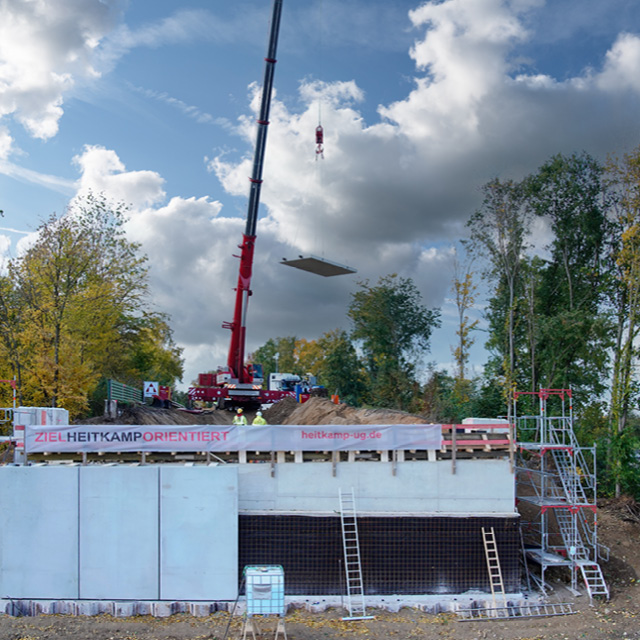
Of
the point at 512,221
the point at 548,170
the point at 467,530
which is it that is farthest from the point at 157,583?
the point at 548,170

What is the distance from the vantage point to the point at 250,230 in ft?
112

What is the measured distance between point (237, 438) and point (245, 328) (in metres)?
19.1

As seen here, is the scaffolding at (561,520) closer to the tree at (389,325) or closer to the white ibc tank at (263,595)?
the white ibc tank at (263,595)

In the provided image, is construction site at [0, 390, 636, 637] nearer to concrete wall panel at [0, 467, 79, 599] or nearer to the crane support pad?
concrete wall panel at [0, 467, 79, 599]

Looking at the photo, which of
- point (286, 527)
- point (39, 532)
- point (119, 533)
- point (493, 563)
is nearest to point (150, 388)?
point (39, 532)

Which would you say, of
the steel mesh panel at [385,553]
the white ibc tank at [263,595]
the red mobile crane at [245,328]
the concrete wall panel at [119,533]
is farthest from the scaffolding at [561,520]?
the red mobile crane at [245,328]

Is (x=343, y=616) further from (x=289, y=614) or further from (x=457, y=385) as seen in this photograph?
(x=457, y=385)

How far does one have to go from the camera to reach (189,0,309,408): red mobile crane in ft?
107

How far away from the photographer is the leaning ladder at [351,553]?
1567 centimetres

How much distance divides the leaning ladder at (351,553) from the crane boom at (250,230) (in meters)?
20.0

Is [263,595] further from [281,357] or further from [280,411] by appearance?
[281,357]

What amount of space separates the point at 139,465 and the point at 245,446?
2.98m

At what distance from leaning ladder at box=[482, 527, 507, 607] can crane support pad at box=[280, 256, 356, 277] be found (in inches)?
538

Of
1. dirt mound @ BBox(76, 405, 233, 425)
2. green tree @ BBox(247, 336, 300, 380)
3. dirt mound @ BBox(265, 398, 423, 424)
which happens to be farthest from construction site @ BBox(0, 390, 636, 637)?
green tree @ BBox(247, 336, 300, 380)
